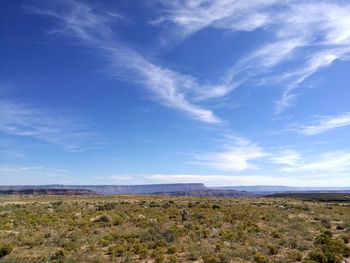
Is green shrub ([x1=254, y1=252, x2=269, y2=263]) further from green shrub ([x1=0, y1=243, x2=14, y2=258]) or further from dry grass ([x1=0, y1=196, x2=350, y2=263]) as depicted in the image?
green shrub ([x1=0, y1=243, x2=14, y2=258])

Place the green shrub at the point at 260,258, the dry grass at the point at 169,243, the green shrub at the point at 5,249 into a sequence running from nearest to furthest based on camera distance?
the green shrub at the point at 260,258 → the dry grass at the point at 169,243 → the green shrub at the point at 5,249

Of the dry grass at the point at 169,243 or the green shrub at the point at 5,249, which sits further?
the green shrub at the point at 5,249

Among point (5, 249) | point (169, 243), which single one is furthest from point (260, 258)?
point (5, 249)

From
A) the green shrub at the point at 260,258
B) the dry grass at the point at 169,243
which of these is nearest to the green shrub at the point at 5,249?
the dry grass at the point at 169,243

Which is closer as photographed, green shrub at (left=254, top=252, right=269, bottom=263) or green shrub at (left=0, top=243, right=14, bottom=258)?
green shrub at (left=254, top=252, right=269, bottom=263)

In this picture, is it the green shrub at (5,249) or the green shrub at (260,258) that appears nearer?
the green shrub at (260,258)

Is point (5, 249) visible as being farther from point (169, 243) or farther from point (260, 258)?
point (260, 258)

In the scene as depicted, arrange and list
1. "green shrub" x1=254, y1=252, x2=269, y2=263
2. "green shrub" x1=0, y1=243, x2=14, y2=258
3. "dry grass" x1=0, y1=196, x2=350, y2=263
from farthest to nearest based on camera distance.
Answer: "green shrub" x1=0, y1=243, x2=14, y2=258 < "dry grass" x1=0, y1=196, x2=350, y2=263 < "green shrub" x1=254, y1=252, x2=269, y2=263

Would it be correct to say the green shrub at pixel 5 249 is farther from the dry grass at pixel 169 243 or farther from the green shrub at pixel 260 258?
the green shrub at pixel 260 258

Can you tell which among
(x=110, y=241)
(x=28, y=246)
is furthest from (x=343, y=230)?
(x=28, y=246)

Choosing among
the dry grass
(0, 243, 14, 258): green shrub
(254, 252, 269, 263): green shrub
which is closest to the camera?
(254, 252, 269, 263): green shrub

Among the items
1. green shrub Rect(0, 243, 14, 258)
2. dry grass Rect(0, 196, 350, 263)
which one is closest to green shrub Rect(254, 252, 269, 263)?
dry grass Rect(0, 196, 350, 263)

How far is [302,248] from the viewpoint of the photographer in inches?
732

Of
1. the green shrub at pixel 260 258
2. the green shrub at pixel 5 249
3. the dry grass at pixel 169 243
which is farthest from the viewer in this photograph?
the green shrub at pixel 5 249
